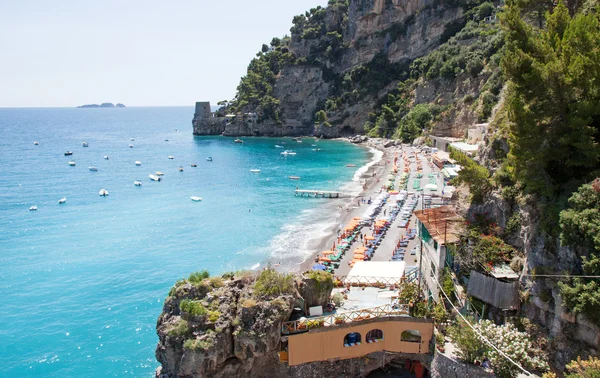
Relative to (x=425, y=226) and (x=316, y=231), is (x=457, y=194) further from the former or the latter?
(x=316, y=231)

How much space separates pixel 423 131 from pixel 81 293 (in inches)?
2857

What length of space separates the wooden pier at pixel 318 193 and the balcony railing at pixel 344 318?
38.0 metres

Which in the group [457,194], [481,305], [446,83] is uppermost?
[446,83]

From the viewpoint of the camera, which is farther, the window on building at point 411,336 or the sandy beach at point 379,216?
the sandy beach at point 379,216

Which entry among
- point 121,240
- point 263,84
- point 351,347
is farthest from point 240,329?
point 263,84

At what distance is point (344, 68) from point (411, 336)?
115048 mm

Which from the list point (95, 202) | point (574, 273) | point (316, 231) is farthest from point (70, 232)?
point (574, 273)

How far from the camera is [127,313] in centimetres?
2883

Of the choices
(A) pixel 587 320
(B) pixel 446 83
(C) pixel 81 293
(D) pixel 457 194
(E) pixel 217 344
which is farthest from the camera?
(B) pixel 446 83

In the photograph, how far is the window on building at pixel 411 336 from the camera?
18.3m

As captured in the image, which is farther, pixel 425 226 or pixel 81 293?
pixel 81 293

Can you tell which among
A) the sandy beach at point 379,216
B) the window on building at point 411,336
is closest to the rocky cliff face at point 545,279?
the window on building at point 411,336

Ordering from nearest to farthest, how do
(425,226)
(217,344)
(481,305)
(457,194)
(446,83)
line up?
(217,344) < (481,305) < (425,226) < (457,194) < (446,83)

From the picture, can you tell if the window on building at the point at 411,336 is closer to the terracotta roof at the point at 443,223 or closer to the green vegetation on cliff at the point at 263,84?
the terracotta roof at the point at 443,223
